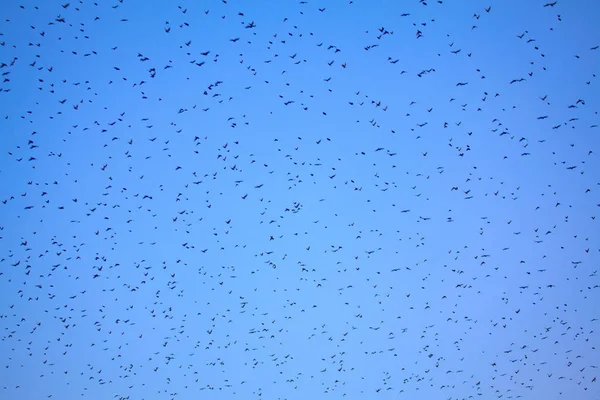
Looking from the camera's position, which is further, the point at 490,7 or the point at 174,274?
the point at 174,274

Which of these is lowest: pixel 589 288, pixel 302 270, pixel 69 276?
pixel 589 288

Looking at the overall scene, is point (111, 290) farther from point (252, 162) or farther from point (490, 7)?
point (490, 7)

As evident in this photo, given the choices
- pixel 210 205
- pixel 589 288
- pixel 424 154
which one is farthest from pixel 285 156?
pixel 589 288

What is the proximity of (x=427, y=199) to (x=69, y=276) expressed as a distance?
32.8 feet

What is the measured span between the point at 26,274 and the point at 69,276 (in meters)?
1.10

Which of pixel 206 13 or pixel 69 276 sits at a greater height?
pixel 206 13

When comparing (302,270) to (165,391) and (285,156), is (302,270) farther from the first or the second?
(165,391)

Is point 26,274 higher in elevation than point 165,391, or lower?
higher

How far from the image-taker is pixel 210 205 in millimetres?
14125

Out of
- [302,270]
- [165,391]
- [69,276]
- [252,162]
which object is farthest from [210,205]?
[165,391]

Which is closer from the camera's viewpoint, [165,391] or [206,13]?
[206,13]

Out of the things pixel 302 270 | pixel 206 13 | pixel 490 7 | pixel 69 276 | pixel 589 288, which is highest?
pixel 206 13

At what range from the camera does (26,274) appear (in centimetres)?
1397

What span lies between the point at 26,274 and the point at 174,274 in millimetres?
3939
